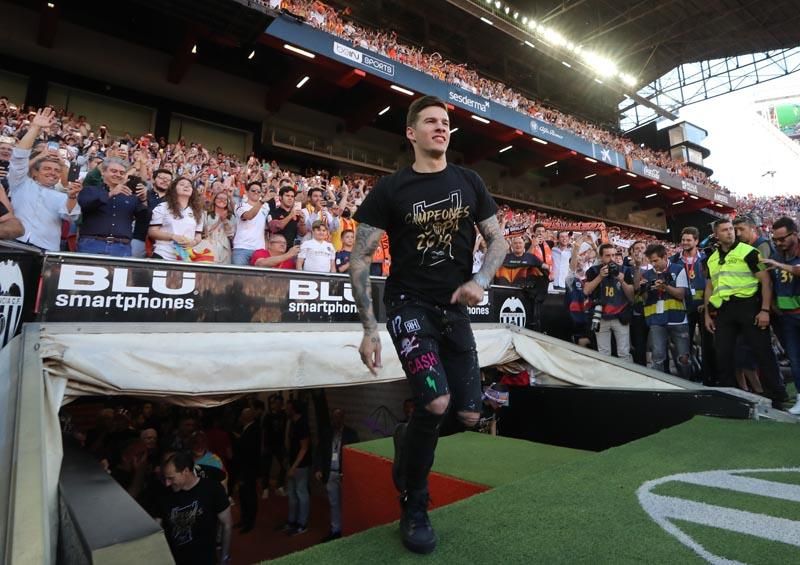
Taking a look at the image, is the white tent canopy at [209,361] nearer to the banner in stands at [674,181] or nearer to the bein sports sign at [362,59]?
the bein sports sign at [362,59]

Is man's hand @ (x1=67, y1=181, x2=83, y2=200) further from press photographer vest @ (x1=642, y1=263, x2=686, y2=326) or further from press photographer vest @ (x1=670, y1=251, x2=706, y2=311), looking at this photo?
press photographer vest @ (x1=670, y1=251, x2=706, y2=311)

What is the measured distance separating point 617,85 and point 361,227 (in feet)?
93.4

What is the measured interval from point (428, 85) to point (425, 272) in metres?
15.8

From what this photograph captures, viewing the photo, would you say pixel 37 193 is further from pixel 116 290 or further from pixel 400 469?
pixel 400 469

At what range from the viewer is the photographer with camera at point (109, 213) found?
455 centimetres

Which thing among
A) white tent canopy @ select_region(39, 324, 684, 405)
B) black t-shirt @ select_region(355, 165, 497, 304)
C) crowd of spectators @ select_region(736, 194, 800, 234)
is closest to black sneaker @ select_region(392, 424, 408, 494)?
black t-shirt @ select_region(355, 165, 497, 304)

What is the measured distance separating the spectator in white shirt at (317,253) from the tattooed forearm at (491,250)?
166 inches

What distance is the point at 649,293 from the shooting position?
246 inches

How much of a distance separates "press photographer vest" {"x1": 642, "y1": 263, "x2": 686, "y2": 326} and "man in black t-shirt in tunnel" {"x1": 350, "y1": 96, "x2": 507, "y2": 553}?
4852 mm

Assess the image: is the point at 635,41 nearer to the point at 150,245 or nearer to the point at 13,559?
the point at 150,245

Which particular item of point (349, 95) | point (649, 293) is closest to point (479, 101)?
point (349, 95)

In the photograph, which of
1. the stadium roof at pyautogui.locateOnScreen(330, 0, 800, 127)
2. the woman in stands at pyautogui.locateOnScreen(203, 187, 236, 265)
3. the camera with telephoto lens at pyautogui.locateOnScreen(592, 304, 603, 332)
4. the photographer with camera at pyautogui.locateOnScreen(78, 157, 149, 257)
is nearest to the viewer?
the photographer with camera at pyautogui.locateOnScreen(78, 157, 149, 257)

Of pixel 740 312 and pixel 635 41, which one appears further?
pixel 635 41

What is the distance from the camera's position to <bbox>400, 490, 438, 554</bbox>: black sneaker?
1.88m
